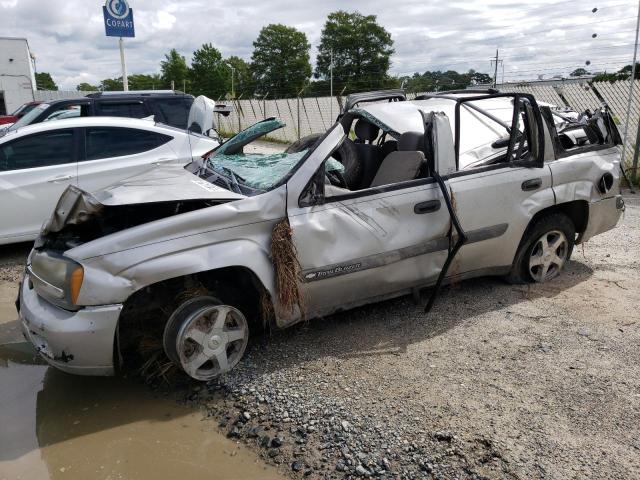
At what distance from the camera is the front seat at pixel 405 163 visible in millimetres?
4172

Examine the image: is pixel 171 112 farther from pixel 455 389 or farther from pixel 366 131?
pixel 455 389

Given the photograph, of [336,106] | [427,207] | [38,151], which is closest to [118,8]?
[38,151]

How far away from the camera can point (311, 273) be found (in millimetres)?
3660

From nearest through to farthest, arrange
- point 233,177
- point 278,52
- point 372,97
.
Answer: point 233,177
point 372,97
point 278,52

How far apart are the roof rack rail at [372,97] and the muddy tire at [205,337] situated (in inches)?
100

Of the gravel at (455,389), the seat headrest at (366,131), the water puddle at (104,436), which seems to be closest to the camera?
the gravel at (455,389)

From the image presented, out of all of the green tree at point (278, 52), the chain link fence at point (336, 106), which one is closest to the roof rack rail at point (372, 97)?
the chain link fence at point (336, 106)

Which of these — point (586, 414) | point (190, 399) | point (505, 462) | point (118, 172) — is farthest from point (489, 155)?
point (118, 172)

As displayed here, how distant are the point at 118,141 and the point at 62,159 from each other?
68 centimetres

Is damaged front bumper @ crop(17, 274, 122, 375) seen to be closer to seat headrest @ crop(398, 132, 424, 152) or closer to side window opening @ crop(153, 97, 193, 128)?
seat headrest @ crop(398, 132, 424, 152)

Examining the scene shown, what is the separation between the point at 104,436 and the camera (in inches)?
123

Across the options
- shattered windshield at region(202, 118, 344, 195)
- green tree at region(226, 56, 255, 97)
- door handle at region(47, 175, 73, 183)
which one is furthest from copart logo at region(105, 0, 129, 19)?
green tree at region(226, 56, 255, 97)

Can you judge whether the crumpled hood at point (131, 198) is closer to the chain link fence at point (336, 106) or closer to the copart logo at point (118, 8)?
the chain link fence at point (336, 106)

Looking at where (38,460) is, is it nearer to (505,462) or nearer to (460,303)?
(505,462)
